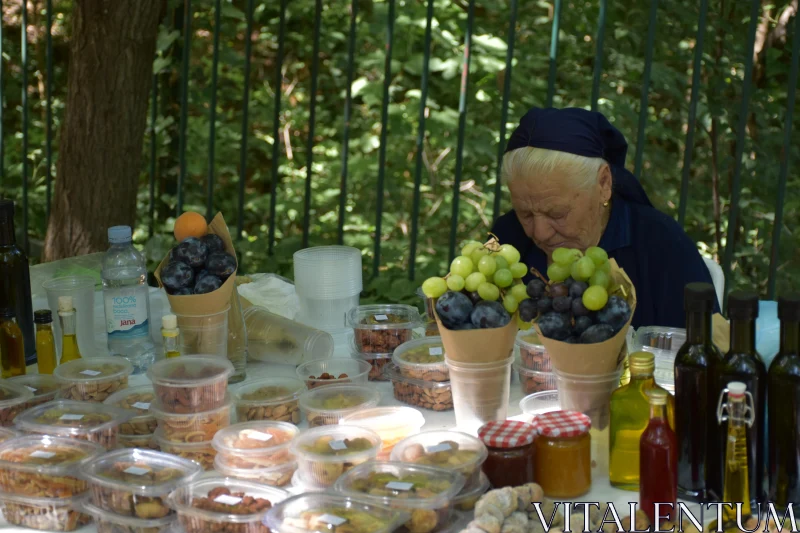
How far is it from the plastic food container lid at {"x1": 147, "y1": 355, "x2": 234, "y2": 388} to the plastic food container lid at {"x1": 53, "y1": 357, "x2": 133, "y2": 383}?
16 centimetres

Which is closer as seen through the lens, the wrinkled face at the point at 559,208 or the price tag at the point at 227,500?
the price tag at the point at 227,500

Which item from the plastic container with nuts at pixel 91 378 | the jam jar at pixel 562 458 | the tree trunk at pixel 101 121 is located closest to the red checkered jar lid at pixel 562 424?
the jam jar at pixel 562 458

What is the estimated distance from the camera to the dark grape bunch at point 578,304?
5.37 ft

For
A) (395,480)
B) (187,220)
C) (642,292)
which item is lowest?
(395,480)

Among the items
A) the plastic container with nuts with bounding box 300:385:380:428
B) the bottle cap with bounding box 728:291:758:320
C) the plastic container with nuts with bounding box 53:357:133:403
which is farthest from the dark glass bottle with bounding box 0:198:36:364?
the bottle cap with bounding box 728:291:758:320

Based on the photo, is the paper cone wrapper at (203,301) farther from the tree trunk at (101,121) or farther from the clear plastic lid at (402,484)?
the tree trunk at (101,121)

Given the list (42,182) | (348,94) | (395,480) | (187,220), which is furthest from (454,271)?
(42,182)

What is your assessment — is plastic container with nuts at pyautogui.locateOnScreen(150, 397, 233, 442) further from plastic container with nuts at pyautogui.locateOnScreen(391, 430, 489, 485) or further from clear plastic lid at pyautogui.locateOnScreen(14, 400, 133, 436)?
plastic container with nuts at pyautogui.locateOnScreen(391, 430, 489, 485)

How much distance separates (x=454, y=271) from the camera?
5.88 ft

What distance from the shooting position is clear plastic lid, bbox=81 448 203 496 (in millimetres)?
→ 1496

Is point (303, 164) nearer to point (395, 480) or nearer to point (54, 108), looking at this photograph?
point (54, 108)

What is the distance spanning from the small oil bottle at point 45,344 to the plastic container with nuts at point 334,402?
2.07 feet

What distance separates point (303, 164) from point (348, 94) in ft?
8.49

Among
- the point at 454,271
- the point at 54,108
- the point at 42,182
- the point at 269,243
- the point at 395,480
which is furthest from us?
the point at 54,108
